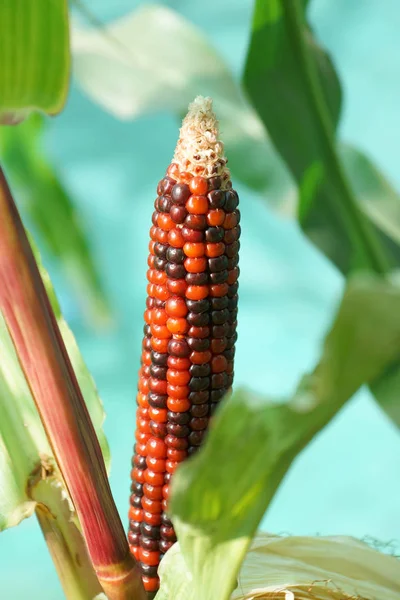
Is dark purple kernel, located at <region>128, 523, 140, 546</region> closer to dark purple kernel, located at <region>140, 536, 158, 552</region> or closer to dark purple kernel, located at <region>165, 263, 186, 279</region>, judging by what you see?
dark purple kernel, located at <region>140, 536, 158, 552</region>

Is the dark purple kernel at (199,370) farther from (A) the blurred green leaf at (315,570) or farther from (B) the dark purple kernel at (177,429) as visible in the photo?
(A) the blurred green leaf at (315,570)

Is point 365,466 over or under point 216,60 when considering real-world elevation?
under

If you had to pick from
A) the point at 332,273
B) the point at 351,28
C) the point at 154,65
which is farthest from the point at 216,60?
the point at 351,28

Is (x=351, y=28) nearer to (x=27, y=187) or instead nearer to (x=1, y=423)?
(x=27, y=187)

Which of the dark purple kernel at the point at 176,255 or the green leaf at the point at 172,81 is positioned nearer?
the dark purple kernel at the point at 176,255

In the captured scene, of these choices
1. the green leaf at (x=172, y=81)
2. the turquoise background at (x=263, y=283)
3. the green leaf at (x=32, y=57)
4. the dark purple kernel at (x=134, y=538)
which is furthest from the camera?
the turquoise background at (x=263, y=283)

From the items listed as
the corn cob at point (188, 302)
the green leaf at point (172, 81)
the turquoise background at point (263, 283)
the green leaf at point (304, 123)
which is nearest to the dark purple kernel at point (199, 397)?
the corn cob at point (188, 302)

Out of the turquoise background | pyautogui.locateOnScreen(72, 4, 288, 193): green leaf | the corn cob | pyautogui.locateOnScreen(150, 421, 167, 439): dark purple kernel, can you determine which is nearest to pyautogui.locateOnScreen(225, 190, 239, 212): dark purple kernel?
the corn cob
